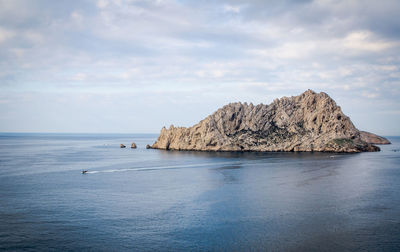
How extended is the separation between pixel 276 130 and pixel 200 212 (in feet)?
397

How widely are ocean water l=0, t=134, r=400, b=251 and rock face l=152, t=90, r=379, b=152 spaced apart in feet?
236

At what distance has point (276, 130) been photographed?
159 m

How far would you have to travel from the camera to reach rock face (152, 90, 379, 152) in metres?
146

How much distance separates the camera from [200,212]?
4409 cm

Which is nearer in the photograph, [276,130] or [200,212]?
[200,212]

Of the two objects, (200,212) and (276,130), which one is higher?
(276,130)

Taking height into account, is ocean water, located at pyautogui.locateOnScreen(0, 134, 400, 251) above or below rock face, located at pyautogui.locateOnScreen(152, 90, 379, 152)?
below

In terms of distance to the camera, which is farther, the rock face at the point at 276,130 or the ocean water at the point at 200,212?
the rock face at the point at 276,130

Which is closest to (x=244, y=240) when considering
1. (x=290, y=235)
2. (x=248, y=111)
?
(x=290, y=235)

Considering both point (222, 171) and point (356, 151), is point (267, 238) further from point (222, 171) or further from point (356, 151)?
point (356, 151)

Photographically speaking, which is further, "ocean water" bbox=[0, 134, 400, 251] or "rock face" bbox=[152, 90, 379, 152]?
"rock face" bbox=[152, 90, 379, 152]

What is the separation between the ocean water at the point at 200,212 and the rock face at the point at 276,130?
71924 millimetres

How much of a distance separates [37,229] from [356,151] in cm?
13578

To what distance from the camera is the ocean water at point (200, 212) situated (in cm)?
3294
